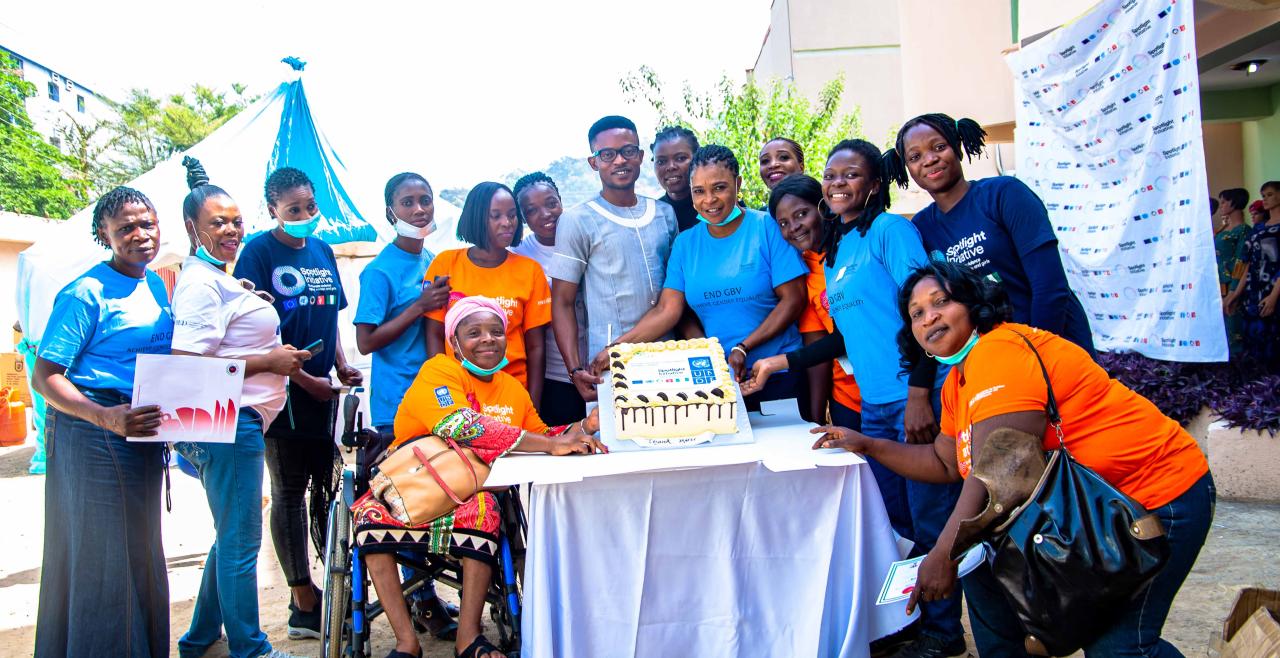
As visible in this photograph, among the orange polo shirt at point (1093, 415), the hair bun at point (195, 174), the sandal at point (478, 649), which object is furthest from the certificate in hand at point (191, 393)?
the orange polo shirt at point (1093, 415)

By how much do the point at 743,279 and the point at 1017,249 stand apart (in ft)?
3.70

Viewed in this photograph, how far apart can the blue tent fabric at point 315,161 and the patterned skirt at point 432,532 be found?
308 inches

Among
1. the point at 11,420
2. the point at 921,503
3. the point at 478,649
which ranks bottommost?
the point at 478,649

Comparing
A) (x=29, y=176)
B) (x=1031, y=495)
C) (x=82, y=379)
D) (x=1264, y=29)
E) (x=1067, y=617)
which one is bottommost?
(x=1067, y=617)

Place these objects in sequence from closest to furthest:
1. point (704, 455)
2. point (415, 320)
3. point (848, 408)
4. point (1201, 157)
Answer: point (704, 455) < point (848, 408) < point (415, 320) < point (1201, 157)

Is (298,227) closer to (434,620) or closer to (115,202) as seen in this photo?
(115,202)

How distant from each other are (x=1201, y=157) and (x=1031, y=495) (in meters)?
4.61

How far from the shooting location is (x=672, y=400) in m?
3.22

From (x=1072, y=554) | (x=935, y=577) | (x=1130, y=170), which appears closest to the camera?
(x=1072, y=554)

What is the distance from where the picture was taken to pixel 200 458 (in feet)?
12.1

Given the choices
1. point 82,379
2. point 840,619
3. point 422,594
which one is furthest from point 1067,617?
point 82,379

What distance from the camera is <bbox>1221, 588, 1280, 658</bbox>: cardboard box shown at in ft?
6.95

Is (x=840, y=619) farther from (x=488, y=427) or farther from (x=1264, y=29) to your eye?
(x=1264, y=29)

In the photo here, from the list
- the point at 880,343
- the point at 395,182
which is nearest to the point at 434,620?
the point at 395,182
